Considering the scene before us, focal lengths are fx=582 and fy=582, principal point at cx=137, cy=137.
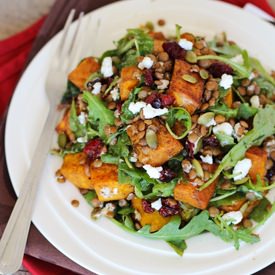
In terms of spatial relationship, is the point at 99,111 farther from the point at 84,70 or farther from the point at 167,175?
the point at 167,175

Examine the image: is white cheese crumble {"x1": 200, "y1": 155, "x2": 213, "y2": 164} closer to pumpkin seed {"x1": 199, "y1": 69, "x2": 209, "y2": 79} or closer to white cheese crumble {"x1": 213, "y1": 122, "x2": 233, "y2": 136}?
white cheese crumble {"x1": 213, "y1": 122, "x2": 233, "y2": 136}

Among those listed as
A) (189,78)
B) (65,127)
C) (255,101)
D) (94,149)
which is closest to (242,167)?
(255,101)

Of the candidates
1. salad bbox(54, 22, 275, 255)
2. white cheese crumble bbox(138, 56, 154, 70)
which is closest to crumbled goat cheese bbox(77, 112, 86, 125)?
salad bbox(54, 22, 275, 255)

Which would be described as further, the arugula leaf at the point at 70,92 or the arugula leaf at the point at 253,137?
the arugula leaf at the point at 70,92

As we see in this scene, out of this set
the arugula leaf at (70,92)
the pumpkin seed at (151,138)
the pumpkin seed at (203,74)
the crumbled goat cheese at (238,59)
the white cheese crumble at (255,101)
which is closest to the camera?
the pumpkin seed at (151,138)

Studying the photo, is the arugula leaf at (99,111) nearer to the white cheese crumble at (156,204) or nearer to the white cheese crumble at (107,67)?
the white cheese crumble at (107,67)

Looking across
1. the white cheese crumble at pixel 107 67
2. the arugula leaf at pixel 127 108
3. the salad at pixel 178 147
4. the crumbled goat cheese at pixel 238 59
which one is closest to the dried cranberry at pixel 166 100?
the salad at pixel 178 147

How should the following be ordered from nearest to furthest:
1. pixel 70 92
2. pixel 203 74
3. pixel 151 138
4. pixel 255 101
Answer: pixel 151 138
pixel 203 74
pixel 255 101
pixel 70 92
